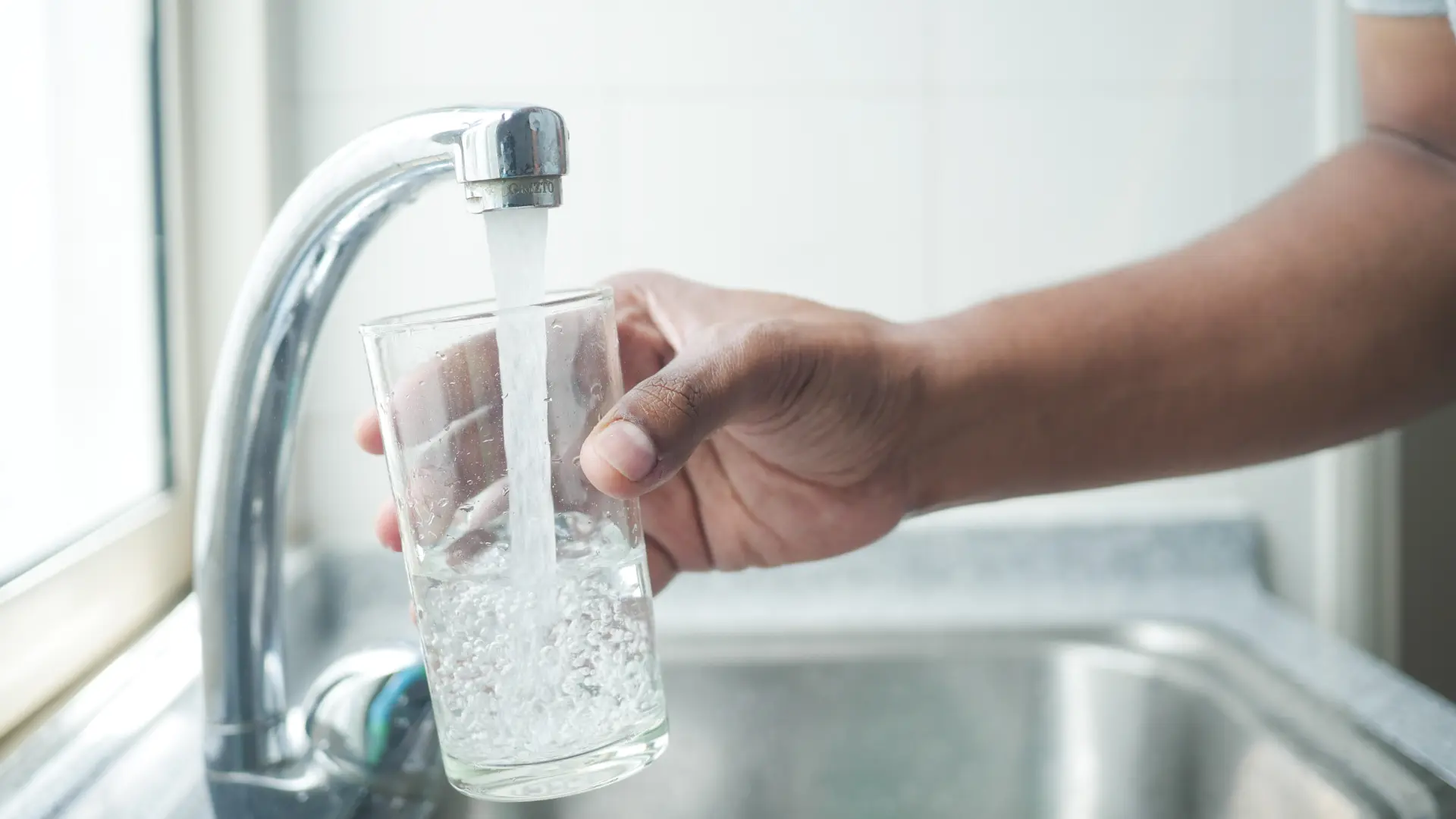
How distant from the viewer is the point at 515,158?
0.39 metres

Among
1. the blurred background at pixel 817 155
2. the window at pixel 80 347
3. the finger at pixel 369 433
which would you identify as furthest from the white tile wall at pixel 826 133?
the finger at pixel 369 433

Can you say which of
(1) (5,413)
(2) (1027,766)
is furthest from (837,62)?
(1) (5,413)

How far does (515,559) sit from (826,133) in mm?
830

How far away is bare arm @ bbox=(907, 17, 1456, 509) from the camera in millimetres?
753

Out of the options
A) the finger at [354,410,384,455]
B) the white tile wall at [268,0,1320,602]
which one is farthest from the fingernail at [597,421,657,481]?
the white tile wall at [268,0,1320,602]

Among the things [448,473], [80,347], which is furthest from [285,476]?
[80,347]

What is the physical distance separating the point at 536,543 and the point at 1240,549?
0.98 meters

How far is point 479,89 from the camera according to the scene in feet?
3.83

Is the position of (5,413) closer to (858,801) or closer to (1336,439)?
(858,801)

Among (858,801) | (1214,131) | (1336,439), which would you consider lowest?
(858,801)

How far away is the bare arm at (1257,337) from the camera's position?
2.47 feet

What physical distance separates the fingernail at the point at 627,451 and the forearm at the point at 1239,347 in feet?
1.12

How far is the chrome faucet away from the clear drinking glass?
0.19 feet

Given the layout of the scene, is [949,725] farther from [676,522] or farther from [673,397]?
[673,397]
